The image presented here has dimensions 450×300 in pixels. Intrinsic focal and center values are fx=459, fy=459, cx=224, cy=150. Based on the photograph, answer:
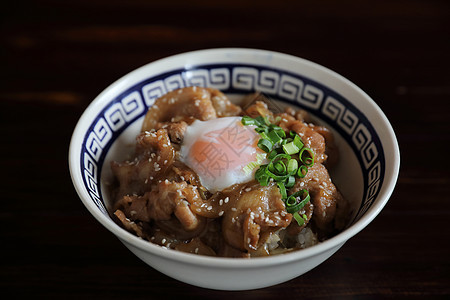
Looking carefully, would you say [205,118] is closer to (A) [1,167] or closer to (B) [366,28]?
(A) [1,167]

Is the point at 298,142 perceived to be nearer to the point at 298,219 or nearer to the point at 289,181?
the point at 289,181

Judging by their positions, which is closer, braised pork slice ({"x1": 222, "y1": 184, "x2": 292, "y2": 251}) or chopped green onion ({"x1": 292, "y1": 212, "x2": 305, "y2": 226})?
braised pork slice ({"x1": 222, "y1": 184, "x2": 292, "y2": 251})

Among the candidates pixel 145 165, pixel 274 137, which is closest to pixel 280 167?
pixel 274 137

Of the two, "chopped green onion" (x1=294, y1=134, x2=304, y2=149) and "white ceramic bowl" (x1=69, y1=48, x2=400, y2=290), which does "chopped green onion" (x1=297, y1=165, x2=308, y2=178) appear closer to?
"chopped green onion" (x1=294, y1=134, x2=304, y2=149)

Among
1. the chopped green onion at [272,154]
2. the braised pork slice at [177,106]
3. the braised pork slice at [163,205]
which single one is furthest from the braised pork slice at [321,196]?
the braised pork slice at [177,106]

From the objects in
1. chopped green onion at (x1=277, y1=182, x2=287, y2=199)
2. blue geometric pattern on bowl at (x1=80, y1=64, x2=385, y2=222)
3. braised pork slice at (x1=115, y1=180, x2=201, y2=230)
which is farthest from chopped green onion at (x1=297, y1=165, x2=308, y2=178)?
braised pork slice at (x1=115, y1=180, x2=201, y2=230)

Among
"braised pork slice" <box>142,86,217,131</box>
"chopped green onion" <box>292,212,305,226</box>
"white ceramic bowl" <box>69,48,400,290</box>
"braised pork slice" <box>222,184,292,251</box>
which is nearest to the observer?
"white ceramic bowl" <box>69,48,400,290</box>
